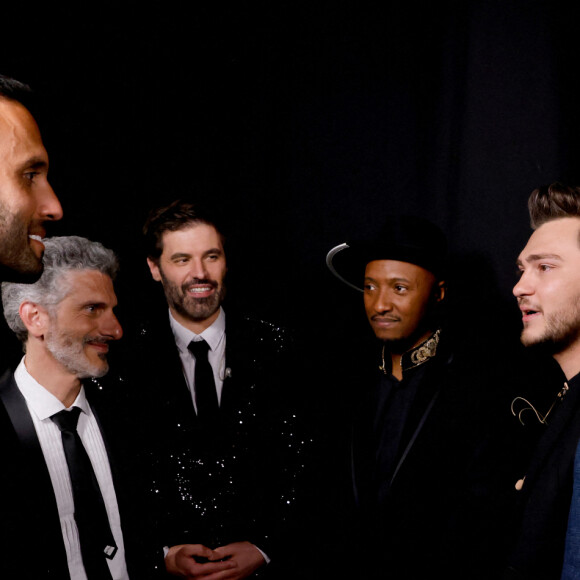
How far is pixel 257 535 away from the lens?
2498 mm

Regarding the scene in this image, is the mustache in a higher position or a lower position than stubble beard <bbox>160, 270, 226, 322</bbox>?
higher

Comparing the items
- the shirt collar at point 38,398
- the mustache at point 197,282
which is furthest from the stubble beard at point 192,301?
the shirt collar at point 38,398

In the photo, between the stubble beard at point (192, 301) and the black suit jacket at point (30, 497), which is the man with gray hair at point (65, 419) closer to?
the black suit jacket at point (30, 497)

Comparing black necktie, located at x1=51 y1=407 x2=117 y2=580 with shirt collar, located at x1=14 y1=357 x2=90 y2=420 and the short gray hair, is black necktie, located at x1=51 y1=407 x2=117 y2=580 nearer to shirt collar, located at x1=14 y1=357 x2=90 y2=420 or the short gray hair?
shirt collar, located at x1=14 y1=357 x2=90 y2=420

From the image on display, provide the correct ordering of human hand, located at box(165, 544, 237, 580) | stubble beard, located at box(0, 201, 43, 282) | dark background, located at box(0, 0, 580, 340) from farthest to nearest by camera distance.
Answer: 1. dark background, located at box(0, 0, 580, 340)
2. human hand, located at box(165, 544, 237, 580)
3. stubble beard, located at box(0, 201, 43, 282)

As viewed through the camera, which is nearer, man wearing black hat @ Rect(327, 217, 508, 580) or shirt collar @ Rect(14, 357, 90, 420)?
shirt collar @ Rect(14, 357, 90, 420)

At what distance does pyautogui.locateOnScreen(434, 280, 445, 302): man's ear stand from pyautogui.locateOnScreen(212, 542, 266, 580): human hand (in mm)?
1262

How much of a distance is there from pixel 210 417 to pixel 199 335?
35 cm

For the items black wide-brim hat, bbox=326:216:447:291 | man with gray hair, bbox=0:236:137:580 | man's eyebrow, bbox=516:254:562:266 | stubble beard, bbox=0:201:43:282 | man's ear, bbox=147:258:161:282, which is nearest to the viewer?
stubble beard, bbox=0:201:43:282

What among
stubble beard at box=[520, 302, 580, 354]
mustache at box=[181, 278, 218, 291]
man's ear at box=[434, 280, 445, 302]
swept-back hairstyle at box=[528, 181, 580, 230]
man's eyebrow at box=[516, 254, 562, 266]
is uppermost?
swept-back hairstyle at box=[528, 181, 580, 230]

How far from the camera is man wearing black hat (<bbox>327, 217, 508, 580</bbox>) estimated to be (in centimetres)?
235

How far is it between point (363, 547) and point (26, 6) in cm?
259

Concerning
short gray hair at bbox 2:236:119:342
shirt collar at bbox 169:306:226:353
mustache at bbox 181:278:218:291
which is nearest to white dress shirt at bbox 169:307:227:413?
shirt collar at bbox 169:306:226:353

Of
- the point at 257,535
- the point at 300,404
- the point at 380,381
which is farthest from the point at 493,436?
the point at 257,535
